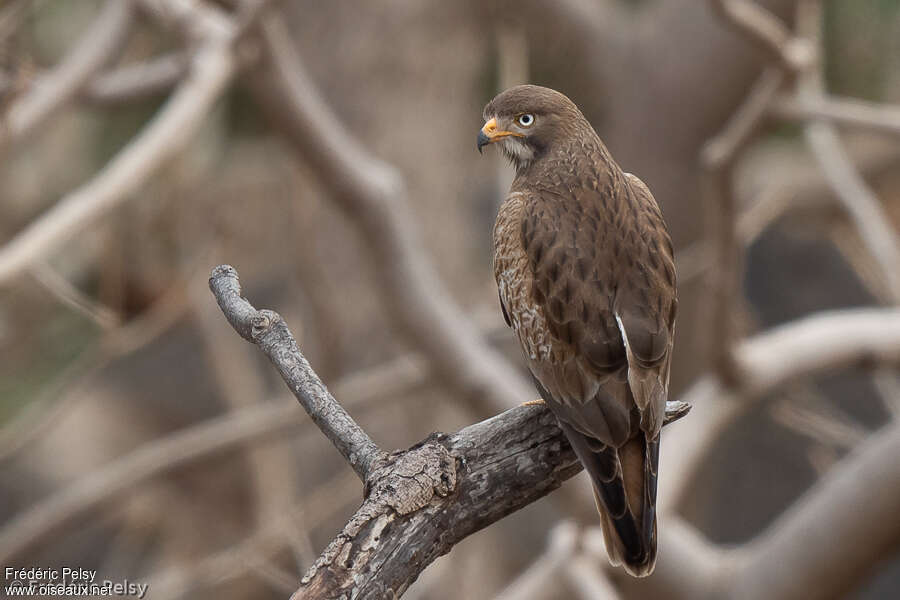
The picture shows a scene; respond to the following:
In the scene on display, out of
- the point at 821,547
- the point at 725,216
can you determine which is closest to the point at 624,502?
the point at 821,547

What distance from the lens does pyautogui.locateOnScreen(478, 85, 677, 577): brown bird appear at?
2887 millimetres

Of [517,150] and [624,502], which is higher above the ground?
[517,150]

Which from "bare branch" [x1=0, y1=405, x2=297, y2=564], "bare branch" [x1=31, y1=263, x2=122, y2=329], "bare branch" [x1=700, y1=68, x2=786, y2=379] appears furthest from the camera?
"bare branch" [x1=0, y1=405, x2=297, y2=564]

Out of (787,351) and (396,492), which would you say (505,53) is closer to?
(787,351)

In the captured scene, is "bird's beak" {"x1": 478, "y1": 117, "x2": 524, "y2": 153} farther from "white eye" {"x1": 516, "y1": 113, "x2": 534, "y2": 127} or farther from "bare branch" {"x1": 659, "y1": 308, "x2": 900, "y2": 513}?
"bare branch" {"x1": 659, "y1": 308, "x2": 900, "y2": 513}

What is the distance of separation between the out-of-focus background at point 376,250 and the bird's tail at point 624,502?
7.74 feet

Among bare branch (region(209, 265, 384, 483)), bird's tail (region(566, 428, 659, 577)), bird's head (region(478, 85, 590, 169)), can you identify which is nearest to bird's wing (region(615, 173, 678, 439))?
bird's tail (region(566, 428, 659, 577))

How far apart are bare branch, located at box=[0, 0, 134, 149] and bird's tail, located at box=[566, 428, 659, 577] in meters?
3.12

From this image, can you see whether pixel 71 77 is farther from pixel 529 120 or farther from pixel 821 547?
pixel 821 547

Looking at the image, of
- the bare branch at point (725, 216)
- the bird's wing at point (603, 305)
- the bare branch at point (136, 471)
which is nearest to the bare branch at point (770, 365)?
the bare branch at point (725, 216)

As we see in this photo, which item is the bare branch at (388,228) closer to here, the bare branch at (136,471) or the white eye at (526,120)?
the bare branch at (136,471)

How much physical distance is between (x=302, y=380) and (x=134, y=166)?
273cm

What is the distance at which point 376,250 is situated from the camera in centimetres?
578

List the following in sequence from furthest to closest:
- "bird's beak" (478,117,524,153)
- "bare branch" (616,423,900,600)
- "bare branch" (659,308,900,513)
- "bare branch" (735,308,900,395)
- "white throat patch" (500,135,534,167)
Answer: "bare branch" (735,308,900,395)
"bare branch" (659,308,900,513)
"bare branch" (616,423,900,600)
"white throat patch" (500,135,534,167)
"bird's beak" (478,117,524,153)
